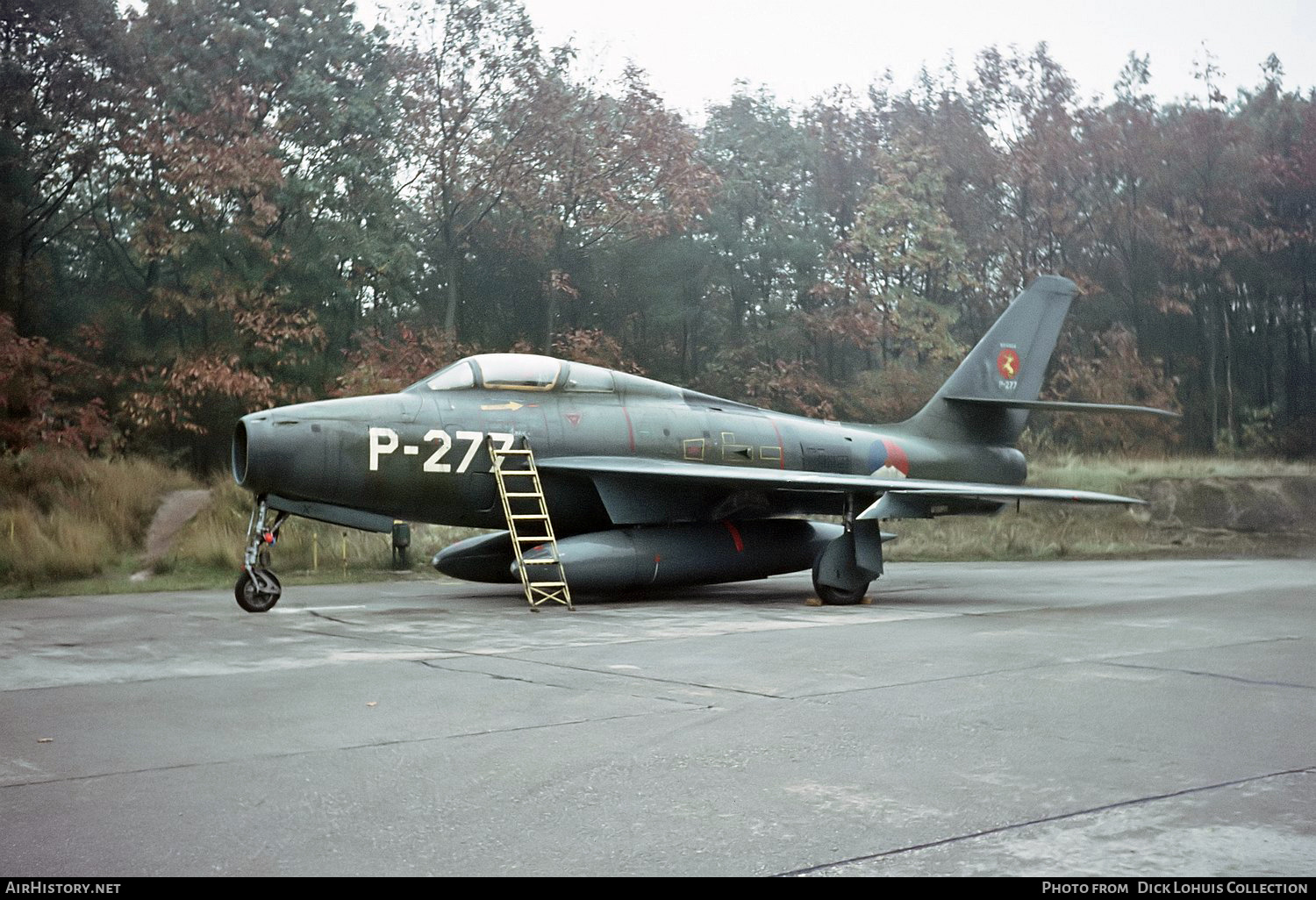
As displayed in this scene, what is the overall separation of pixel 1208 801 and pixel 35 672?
640 cm

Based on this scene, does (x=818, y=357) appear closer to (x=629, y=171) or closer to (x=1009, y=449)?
(x=629, y=171)

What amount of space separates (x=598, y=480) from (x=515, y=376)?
142 cm

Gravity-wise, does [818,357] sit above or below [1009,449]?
above

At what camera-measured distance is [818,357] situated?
3142cm

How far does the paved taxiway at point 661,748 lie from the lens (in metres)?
3.64

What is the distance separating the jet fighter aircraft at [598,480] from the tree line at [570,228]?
10.8m

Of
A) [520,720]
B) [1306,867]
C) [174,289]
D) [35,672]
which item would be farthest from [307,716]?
[174,289]

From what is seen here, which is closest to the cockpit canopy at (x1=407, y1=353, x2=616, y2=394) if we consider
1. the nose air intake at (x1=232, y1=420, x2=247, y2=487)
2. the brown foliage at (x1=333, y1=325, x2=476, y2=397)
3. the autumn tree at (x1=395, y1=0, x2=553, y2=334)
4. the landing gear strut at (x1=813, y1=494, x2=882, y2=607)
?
the nose air intake at (x1=232, y1=420, x2=247, y2=487)

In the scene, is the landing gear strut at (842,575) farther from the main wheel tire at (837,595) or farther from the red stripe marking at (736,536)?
the red stripe marking at (736,536)

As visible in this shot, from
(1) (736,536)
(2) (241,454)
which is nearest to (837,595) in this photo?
(1) (736,536)

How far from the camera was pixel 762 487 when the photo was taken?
12.5 m

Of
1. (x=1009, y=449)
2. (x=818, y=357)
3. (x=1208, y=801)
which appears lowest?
(x=1208, y=801)

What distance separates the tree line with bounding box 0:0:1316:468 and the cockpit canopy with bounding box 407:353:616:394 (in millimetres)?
10568

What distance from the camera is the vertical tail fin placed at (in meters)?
16.6
